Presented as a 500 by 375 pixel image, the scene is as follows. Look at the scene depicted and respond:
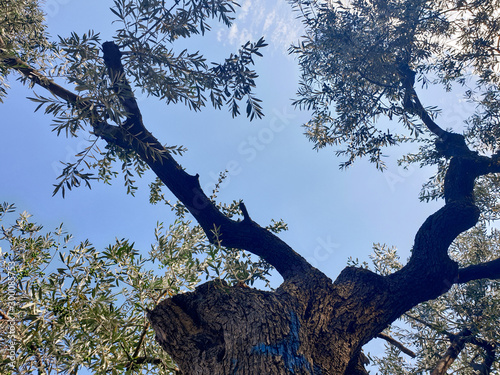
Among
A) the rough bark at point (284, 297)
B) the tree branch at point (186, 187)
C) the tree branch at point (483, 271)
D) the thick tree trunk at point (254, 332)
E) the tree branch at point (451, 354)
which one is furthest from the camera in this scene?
the tree branch at point (483, 271)

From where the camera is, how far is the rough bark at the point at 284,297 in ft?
10.4

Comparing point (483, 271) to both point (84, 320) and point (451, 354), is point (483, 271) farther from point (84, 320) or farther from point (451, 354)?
point (84, 320)

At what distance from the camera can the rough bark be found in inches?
125

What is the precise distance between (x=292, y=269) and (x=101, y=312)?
9.43 ft

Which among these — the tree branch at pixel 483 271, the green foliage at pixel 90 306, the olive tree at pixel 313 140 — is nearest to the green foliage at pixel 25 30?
the olive tree at pixel 313 140

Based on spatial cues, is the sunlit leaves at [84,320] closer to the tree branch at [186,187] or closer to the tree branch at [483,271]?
the tree branch at [186,187]

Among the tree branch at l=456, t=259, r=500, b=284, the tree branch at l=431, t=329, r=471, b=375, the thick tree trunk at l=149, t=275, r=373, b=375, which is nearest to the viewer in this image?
the thick tree trunk at l=149, t=275, r=373, b=375

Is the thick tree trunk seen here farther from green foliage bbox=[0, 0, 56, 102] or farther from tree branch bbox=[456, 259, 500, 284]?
green foliage bbox=[0, 0, 56, 102]

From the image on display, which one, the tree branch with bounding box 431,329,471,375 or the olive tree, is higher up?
the olive tree

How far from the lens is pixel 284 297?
13.5 ft

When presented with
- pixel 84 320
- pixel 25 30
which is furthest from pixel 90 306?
pixel 25 30

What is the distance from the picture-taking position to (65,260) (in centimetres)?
364

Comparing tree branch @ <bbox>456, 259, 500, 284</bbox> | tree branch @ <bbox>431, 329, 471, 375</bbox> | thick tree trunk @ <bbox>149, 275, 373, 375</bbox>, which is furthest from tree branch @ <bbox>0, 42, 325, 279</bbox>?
tree branch @ <bbox>456, 259, 500, 284</bbox>

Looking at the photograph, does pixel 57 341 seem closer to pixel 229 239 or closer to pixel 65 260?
pixel 65 260
